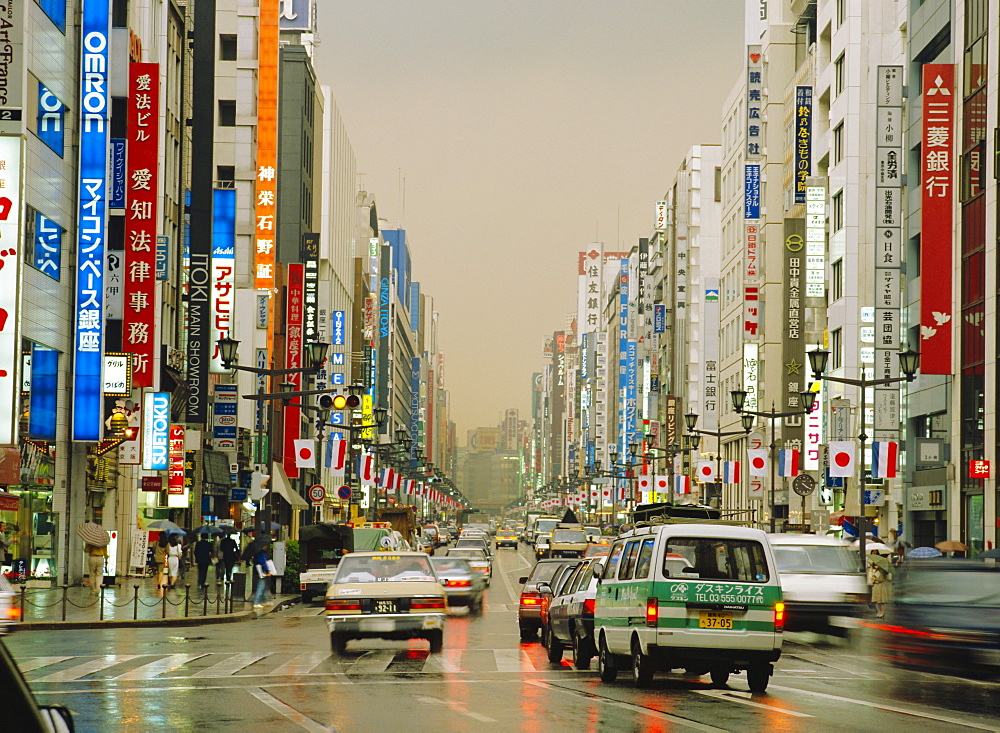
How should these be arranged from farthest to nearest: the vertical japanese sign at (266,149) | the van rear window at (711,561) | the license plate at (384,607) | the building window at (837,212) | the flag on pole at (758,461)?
the vertical japanese sign at (266,149) < the building window at (837,212) < the flag on pole at (758,461) < the license plate at (384,607) < the van rear window at (711,561)

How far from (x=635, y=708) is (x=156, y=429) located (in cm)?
3743

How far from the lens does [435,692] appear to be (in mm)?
16375

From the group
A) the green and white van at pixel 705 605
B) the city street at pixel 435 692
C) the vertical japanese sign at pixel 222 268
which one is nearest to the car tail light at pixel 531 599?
the city street at pixel 435 692

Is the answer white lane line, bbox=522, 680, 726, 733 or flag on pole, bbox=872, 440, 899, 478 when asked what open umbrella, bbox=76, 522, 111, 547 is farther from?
white lane line, bbox=522, 680, 726, 733

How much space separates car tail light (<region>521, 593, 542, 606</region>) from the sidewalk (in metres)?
Answer: 7.69

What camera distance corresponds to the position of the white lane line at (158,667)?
18.4 m

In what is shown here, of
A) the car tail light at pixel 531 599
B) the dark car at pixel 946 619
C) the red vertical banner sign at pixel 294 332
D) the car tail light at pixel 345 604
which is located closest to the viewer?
the dark car at pixel 946 619

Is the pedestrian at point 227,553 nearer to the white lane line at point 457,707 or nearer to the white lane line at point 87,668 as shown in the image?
the white lane line at point 87,668

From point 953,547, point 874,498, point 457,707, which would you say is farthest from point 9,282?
point 874,498

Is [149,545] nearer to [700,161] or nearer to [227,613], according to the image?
[227,613]

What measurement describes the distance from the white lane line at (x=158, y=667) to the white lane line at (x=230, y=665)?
1.64 feet

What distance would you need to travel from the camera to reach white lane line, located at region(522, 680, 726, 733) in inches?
504

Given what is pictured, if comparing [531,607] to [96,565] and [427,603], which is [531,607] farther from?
[96,565]

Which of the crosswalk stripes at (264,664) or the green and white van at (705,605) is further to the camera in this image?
the crosswalk stripes at (264,664)
